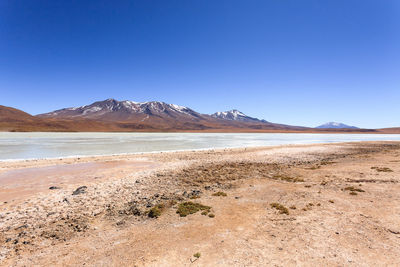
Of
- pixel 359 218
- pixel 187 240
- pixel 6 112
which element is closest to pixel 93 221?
pixel 187 240

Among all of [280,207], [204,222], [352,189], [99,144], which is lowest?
[204,222]

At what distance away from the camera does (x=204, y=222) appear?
7496 mm

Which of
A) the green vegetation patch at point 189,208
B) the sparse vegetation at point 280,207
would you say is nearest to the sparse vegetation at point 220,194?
the green vegetation patch at point 189,208

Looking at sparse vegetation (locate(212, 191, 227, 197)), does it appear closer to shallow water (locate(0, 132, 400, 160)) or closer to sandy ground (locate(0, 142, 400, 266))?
sandy ground (locate(0, 142, 400, 266))

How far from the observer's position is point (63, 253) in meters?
5.72

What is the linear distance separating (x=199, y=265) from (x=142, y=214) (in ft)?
12.9

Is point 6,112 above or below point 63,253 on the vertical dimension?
above

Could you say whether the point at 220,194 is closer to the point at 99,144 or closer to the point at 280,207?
the point at 280,207

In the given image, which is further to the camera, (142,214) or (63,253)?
(142,214)

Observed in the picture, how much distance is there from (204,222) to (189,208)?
1.41m

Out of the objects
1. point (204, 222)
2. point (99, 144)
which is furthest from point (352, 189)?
point (99, 144)

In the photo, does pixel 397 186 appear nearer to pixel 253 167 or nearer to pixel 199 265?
pixel 253 167

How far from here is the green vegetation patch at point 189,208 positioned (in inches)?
328

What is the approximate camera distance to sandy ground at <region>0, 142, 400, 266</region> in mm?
5445
